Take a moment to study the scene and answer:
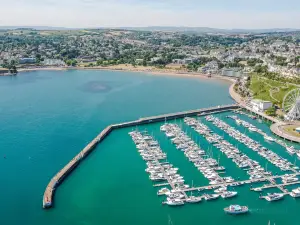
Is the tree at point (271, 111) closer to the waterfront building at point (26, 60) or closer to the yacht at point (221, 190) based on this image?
the yacht at point (221, 190)

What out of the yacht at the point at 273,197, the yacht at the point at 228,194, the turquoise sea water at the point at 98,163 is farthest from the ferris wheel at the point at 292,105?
the yacht at the point at 228,194

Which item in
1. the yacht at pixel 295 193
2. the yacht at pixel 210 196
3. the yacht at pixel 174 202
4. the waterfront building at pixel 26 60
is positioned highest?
the waterfront building at pixel 26 60

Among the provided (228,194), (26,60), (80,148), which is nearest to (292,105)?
(228,194)

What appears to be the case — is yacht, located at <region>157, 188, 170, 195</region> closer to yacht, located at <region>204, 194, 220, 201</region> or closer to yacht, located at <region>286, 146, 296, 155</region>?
yacht, located at <region>204, 194, 220, 201</region>

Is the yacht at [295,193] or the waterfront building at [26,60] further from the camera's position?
the waterfront building at [26,60]

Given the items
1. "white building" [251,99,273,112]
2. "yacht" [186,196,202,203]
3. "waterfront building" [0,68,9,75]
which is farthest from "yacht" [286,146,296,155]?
"waterfront building" [0,68,9,75]

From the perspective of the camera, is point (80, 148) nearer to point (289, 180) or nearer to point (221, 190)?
point (221, 190)
